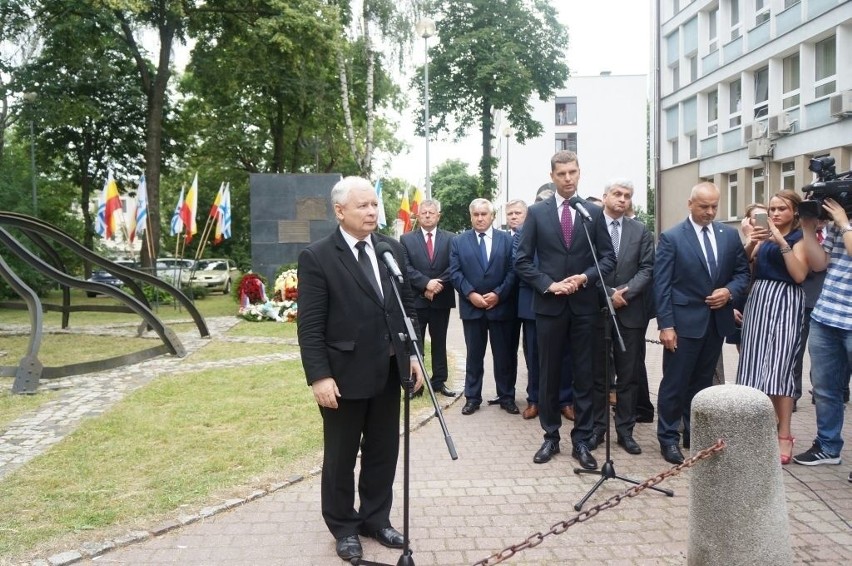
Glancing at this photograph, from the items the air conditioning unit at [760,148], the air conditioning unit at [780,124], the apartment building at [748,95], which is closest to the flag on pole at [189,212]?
the apartment building at [748,95]

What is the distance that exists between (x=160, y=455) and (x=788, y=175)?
2287 centimetres

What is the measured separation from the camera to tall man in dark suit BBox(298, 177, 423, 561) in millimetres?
3787

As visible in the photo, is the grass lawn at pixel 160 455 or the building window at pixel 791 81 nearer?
the grass lawn at pixel 160 455

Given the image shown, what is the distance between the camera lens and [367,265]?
3.92m

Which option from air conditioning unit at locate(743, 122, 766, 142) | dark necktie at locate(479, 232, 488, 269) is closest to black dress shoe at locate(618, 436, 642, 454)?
dark necktie at locate(479, 232, 488, 269)

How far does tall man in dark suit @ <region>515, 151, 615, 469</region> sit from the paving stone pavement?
0.46 meters

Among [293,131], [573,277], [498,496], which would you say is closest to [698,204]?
[573,277]

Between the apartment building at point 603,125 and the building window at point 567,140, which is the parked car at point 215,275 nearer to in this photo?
the apartment building at point 603,125

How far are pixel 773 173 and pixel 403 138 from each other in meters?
25.9

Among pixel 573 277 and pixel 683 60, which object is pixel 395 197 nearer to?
pixel 683 60

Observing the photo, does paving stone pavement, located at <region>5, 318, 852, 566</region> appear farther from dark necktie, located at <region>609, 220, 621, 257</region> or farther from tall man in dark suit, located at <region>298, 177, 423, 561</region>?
dark necktie, located at <region>609, 220, 621, 257</region>

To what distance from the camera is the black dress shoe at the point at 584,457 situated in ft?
17.5

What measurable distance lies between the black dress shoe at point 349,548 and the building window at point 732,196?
85.9ft

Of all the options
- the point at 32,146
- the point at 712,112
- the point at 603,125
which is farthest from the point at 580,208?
the point at 603,125
